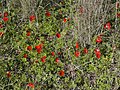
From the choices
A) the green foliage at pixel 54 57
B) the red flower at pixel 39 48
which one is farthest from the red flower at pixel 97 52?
the red flower at pixel 39 48

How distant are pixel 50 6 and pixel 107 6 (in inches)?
25.8

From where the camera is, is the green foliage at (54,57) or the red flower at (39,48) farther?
the red flower at (39,48)

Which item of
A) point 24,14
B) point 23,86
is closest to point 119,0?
point 24,14

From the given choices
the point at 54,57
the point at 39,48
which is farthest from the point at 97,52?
the point at 39,48

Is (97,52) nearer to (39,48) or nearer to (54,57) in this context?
(54,57)

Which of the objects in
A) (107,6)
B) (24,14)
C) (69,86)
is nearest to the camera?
(69,86)

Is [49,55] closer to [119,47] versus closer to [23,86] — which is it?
[23,86]

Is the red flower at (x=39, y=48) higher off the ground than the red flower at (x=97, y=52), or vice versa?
the red flower at (x=39, y=48)

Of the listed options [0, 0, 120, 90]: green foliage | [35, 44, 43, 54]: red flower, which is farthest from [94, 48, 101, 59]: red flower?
[35, 44, 43, 54]: red flower

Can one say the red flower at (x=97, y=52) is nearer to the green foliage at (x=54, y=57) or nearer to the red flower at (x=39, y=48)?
the green foliage at (x=54, y=57)

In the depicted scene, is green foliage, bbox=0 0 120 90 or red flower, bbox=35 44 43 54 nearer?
green foliage, bbox=0 0 120 90

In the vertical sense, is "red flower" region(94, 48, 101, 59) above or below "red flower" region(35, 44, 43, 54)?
below

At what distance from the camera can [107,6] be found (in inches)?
109

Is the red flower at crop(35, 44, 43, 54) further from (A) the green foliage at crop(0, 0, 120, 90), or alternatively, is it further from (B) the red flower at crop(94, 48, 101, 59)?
(B) the red flower at crop(94, 48, 101, 59)
